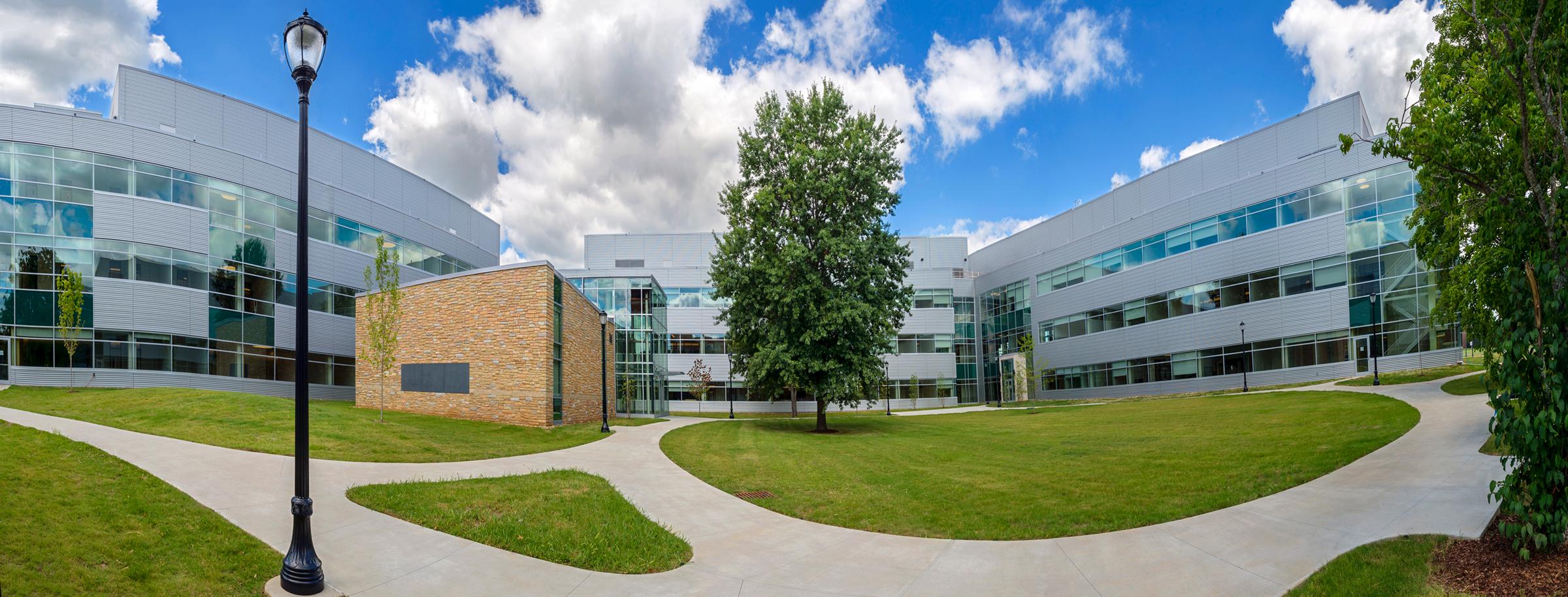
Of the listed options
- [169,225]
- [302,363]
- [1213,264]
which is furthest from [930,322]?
[302,363]

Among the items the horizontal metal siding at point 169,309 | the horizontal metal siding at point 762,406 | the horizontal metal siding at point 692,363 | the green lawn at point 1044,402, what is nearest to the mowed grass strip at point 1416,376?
the green lawn at point 1044,402

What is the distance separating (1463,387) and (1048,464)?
54.6ft

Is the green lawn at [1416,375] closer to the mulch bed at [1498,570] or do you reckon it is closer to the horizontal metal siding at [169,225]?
the mulch bed at [1498,570]

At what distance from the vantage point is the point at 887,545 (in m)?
9.54

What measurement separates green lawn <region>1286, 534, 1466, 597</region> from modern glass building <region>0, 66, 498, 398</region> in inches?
1552

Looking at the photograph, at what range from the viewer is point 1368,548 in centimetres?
779

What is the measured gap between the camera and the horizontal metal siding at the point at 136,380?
2888cm

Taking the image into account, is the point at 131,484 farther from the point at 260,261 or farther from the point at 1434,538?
the point at 260,261

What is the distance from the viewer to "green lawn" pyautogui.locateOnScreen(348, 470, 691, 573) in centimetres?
864

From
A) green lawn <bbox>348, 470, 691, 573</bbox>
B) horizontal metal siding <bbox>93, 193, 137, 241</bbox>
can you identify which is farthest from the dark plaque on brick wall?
green lawn <bbox>348, 470, 691, 573</bbox>

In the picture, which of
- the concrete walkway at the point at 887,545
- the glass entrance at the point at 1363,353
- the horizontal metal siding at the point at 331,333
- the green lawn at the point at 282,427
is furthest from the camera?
the horizontal metal siding at the point at 331,333

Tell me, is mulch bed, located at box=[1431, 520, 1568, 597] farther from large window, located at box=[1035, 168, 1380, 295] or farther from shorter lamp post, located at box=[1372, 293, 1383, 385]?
large window, located at box=[1035, 168, 1380, 295]

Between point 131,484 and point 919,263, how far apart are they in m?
63.1

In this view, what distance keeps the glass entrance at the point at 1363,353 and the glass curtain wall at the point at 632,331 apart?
37070mm
